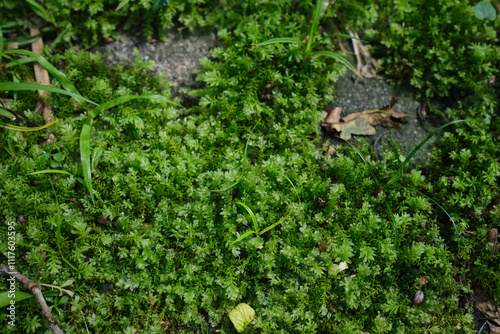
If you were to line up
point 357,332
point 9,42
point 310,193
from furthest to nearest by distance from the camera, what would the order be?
point 9,42, point 310,193, point 357,332

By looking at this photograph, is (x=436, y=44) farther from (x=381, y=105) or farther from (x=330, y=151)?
(x=330, y=151)

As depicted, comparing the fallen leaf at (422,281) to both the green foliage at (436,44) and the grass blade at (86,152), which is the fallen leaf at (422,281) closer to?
the green foliage at (436,44)

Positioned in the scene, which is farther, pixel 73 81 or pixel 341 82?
pixel 341 82

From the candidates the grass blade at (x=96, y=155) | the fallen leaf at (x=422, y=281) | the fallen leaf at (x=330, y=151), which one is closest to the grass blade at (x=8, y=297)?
the grass blade at (x=96, y=155)

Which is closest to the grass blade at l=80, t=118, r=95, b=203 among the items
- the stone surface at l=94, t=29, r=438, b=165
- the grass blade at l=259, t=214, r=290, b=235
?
the stone surface at l=94, t=29, r=438, b=165

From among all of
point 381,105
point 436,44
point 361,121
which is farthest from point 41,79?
point 436,44

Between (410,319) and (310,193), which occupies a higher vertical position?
(310,193)

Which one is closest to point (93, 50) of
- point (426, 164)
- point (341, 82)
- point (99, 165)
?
point (99, 165)

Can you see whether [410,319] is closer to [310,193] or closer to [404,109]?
[310,193]
